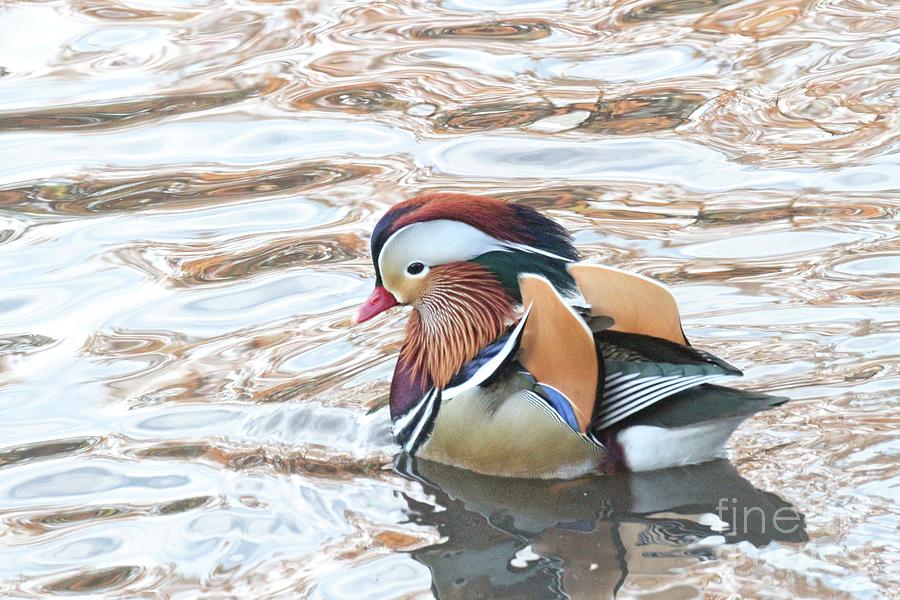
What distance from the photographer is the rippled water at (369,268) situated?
4383 mm

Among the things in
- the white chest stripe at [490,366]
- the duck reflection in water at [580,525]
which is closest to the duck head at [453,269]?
the white chest stripe at [490,366]

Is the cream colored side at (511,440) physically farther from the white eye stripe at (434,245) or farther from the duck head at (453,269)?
the white eye stripe at (434,245)

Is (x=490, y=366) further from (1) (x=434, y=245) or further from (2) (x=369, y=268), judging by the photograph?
(2) (x=369, y=268)

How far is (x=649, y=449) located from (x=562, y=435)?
0.29 metres

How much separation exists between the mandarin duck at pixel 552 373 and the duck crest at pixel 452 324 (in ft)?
0.10

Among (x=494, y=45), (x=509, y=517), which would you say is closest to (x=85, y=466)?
(x=509, y=517)

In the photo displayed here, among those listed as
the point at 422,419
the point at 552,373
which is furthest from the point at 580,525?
the point at 422,419

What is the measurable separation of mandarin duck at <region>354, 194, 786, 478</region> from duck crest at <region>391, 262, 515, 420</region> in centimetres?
3

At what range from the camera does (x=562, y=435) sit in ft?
15.4

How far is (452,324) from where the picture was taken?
17.4 ft

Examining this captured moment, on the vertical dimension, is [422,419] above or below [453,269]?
below

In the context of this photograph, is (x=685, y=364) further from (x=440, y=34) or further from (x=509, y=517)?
(x=440, y=34)

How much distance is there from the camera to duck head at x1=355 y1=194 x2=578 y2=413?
4.89 meters

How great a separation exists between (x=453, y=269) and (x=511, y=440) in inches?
30.9
